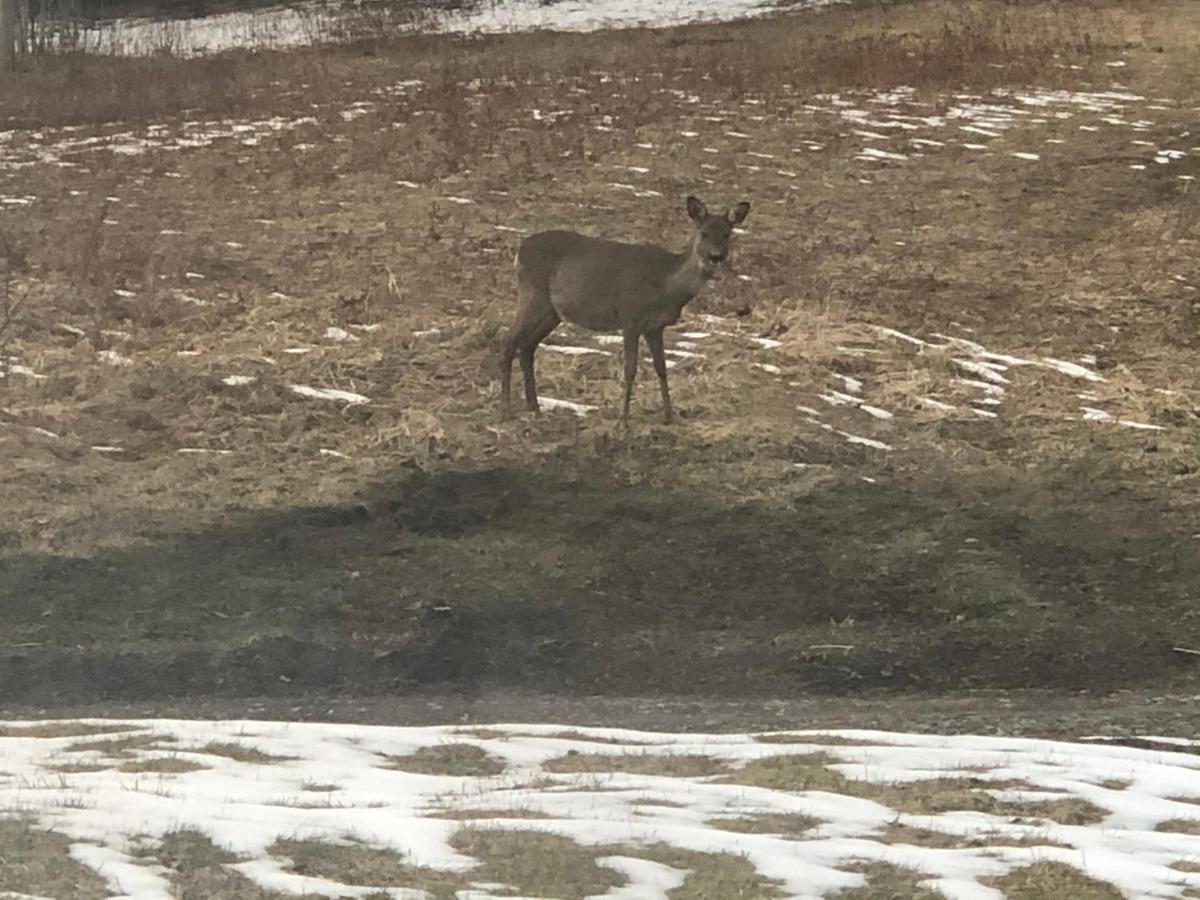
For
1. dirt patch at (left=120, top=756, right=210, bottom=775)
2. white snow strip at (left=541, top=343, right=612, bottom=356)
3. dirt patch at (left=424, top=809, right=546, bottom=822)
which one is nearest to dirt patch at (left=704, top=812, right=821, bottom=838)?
dirt patch at (left=424, top=809, right=546, bottom=822)

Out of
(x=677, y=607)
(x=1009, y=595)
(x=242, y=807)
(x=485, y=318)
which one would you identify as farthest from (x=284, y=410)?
(x=242, y=807)

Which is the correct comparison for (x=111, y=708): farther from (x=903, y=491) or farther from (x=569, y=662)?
(x=903, y=491)

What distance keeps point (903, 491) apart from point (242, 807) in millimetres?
5346

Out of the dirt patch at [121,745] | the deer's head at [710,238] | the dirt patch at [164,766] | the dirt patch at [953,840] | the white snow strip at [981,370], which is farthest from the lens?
the white snow strip at [981,370]

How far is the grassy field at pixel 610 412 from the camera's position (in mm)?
7695

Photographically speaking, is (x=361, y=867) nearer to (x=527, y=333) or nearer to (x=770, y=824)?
(x=770, y=824)

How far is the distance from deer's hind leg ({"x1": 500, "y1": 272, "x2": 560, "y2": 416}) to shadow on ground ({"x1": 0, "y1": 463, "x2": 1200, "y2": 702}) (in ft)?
3.67

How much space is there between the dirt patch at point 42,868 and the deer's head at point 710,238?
620 centimetres

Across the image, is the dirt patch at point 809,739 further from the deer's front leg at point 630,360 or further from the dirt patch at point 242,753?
the deer's front leg at point 630,360

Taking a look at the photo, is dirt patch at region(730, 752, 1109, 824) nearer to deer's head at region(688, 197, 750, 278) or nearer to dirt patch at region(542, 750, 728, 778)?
dirt patch at region(542, 750, 728, 778)

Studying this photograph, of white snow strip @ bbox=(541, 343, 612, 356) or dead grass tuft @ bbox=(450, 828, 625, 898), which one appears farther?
white snow strip @ bbox=(541, 343, 612, 356)

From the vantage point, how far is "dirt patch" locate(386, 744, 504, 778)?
5.73 meters

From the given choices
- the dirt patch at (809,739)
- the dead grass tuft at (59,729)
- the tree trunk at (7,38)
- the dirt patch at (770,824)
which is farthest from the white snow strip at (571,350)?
the tree trunk at (7,38)

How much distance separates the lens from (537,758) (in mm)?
5926
